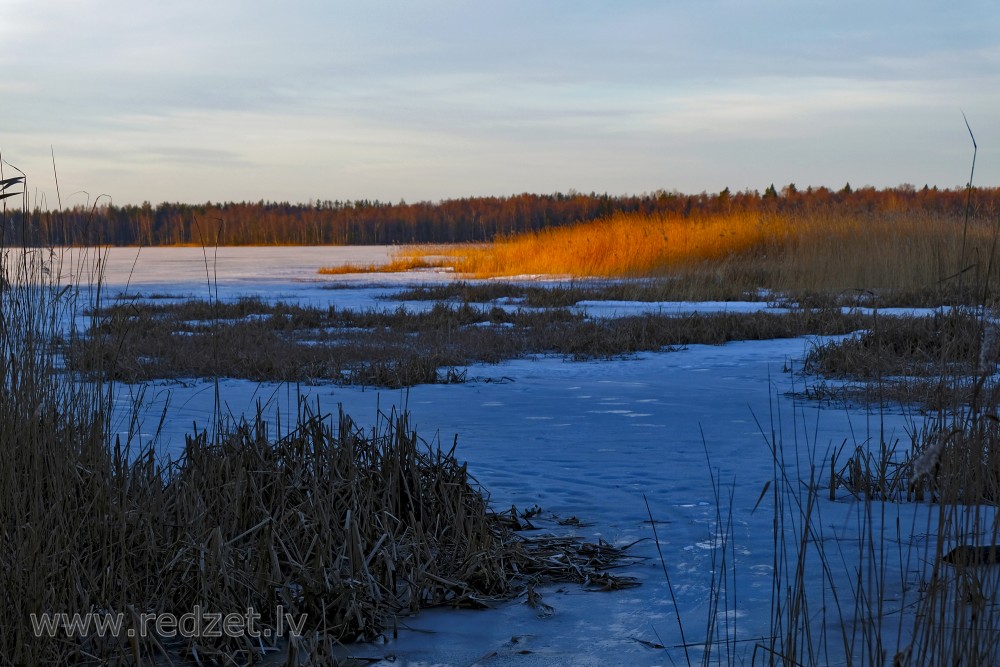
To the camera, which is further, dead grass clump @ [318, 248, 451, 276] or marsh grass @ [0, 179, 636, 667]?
dead grass clump @ [318, 248, 451, 276]

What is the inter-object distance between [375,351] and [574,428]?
350 cm

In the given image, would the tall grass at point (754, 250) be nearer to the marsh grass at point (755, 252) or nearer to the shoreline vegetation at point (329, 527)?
the marsh grass at point (755, 252)

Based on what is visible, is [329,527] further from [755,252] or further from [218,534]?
[755,252]

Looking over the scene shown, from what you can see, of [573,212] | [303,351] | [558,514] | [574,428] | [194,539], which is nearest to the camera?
[194,539]

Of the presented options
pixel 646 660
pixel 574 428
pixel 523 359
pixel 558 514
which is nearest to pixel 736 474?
pixel 558 514

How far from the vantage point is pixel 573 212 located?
47531 mm

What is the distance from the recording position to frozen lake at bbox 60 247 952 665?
256 centimetres

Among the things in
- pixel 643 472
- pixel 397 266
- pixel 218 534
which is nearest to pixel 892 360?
pixel 643 472

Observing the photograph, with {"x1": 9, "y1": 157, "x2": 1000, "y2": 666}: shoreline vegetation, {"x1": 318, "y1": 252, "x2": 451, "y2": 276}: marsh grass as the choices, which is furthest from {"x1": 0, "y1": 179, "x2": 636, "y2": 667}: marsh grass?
{"x1": 318, "y1": 252, "x2": 451, "y2": 276}: marsh grass

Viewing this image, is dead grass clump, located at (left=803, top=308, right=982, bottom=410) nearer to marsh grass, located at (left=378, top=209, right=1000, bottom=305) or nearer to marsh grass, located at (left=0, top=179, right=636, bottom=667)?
marsh grass, located at (left=0, top=179, right=636, bottom=667)

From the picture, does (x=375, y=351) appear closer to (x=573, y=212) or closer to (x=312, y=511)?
(x=312, y=511)

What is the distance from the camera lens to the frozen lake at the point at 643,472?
8.39 feet

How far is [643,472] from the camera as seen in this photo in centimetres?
437

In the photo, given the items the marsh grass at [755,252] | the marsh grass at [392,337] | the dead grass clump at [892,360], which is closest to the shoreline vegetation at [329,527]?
the dead grass clump at [892,360]
